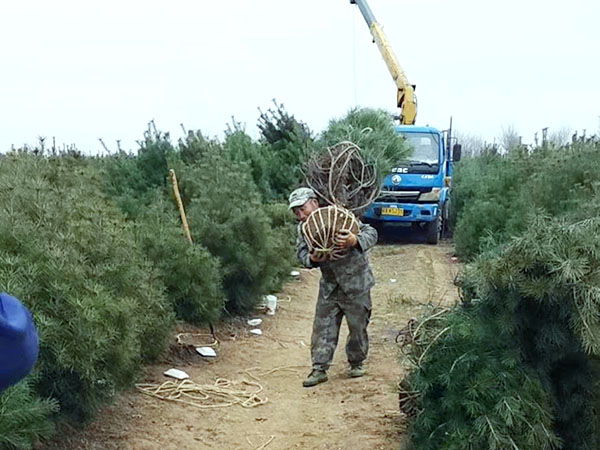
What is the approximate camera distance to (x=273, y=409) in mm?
6242

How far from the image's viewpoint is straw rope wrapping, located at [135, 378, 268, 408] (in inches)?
251

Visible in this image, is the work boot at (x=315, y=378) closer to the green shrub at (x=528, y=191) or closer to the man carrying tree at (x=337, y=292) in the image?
the man carrying tree at (x=337, y=292)

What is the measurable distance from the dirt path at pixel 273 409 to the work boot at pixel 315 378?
0.07 meters

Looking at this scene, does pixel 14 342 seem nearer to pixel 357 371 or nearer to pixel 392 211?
pixel 357 371

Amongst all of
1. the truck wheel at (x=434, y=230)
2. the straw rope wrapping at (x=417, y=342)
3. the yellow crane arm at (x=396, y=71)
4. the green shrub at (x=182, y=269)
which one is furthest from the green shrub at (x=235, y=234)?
the yellow crane arm at (x=396, y=71)

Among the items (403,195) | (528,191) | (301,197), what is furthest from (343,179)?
(403,195)

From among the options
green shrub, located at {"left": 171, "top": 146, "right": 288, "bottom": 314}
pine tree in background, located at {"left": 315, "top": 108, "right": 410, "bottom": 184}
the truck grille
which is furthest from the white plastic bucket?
the truck grille

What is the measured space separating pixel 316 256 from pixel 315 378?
1.18 m

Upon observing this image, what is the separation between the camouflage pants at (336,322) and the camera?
21.6 ft

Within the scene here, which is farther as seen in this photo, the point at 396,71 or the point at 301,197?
the point at 396,71

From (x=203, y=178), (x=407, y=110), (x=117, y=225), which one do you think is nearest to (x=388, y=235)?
(x=407, y=110)

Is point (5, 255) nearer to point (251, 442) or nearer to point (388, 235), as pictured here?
point (251, 442)

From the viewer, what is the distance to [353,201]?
7262 mm

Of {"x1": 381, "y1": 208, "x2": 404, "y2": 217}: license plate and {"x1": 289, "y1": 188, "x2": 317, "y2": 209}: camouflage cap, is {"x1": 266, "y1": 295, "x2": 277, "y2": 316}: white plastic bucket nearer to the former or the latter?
{"x1": 289, "y1": 188, "x2": 317, "y2": 209}: camouflage cap
